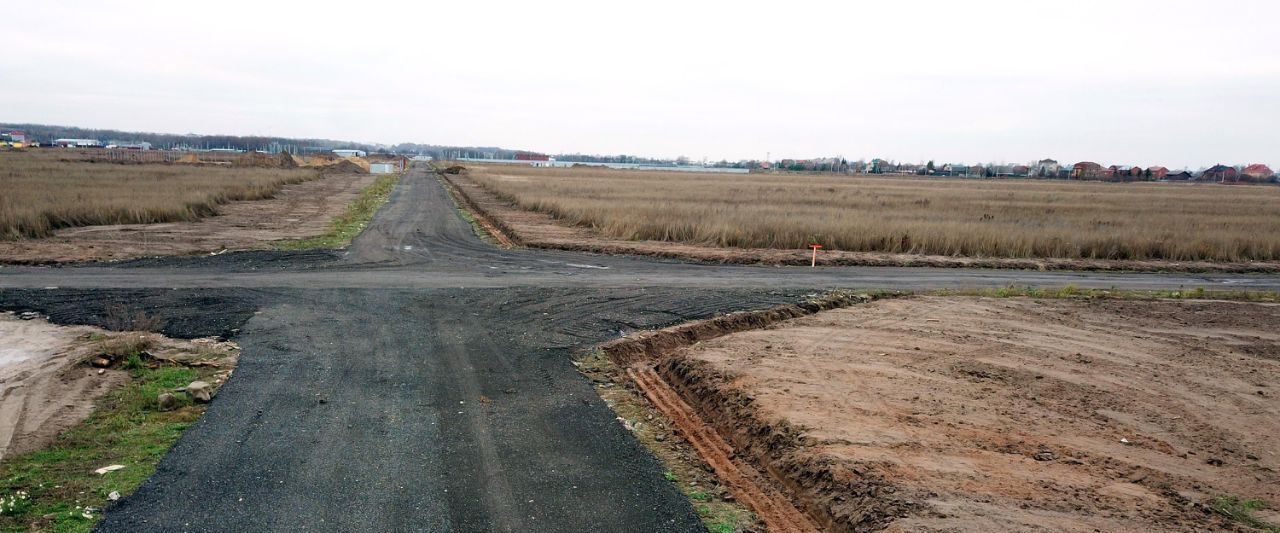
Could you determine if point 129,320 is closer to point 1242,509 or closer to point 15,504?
point 15,504

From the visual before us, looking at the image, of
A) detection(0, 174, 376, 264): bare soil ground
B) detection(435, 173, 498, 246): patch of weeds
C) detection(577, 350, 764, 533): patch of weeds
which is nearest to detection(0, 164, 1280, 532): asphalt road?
detection(577, 350, 764, 533): patch of weeds

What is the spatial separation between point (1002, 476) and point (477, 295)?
9.78 meters

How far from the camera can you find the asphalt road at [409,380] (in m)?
5.37

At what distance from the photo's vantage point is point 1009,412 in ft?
24.6

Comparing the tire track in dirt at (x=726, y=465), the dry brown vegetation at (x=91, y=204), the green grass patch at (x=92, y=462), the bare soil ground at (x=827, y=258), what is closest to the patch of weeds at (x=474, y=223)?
the bare soil ground at (x=827, y=258)

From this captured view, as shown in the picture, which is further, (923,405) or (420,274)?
(420,274)

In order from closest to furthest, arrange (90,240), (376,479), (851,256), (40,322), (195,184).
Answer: (376,479), (40,322), (90,240), (851,256), (195,184)

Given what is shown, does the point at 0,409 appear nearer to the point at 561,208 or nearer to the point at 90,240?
the point at 90,240

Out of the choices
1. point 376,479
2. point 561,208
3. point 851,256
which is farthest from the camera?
point 561,208

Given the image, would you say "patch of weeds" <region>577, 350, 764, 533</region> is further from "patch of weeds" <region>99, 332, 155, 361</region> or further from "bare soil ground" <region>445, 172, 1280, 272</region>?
"bare soil ground" <region>445, 172, 1280, 272</region>

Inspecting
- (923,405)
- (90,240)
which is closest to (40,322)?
(90,240)

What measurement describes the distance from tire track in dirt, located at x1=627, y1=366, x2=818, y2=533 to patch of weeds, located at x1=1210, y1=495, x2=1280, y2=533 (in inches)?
121

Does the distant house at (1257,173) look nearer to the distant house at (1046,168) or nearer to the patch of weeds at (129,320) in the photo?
the distant house at (1046,168)

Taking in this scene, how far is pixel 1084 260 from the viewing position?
22188 millimetres
